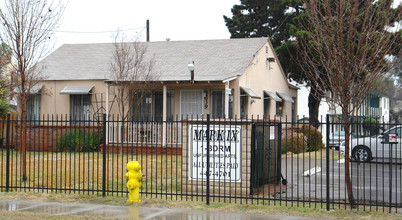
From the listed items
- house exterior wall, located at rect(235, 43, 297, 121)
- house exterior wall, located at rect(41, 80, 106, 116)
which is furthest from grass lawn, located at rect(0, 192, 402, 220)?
house exterior wall, located at rect(41, 80, 106, 116)

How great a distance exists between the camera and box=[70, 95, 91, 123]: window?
2230cm

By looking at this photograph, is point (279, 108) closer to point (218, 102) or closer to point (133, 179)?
point (218, 102)

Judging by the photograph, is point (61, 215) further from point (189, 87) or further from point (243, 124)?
point (189, 87)

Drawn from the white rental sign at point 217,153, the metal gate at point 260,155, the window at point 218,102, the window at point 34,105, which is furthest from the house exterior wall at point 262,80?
the white rental sign at point 217,153

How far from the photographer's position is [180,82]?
1966 cm

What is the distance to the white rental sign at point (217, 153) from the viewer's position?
32.9 feet

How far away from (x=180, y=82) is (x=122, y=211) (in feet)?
36.9

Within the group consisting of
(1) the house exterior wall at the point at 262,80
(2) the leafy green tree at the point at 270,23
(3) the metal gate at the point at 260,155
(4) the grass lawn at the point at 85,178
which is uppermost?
(2) the leafy green tree at the point at 270,23

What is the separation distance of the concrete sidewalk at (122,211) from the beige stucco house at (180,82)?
9.52m

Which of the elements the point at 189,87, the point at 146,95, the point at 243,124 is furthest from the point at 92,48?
the point at 243,124

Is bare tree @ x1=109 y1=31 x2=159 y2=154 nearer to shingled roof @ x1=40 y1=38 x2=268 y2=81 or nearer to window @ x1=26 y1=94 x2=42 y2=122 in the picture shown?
shingled roof @ x1=40 y1=38 x2=268 y2=81

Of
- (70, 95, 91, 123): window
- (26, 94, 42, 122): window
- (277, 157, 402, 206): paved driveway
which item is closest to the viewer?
(277, 157, 402, 206): paved driveway

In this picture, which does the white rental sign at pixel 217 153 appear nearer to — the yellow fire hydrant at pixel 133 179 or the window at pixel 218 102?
the yellow fire hydrant at pixel 133 179

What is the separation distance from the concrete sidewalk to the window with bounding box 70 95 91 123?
503 inches
